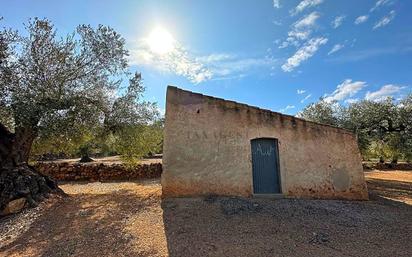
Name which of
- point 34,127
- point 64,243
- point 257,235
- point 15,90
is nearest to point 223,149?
point 257,235

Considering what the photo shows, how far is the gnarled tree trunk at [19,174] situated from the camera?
873cm

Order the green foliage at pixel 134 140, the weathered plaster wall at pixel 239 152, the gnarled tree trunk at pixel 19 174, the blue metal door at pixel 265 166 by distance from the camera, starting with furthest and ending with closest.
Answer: the green foliage at pixel 134 140
the blue metal door at pixel 265 166
the weathered plaster wall at pixel 239 152
the gnarled tree trunk at pixel 19 174

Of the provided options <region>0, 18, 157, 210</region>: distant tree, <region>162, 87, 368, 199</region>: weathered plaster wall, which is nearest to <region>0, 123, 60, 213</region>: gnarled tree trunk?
<region>0, 18, 157, 210</region>: distant tree

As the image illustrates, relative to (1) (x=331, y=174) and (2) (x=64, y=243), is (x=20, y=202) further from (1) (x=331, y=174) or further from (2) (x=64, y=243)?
(1) (x=331, y=174)

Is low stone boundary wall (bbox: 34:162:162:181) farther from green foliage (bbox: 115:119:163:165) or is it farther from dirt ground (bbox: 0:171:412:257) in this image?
dirt ground (bbox: 0:171:412:257)

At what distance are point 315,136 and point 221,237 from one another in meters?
6.74

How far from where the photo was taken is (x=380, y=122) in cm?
1641

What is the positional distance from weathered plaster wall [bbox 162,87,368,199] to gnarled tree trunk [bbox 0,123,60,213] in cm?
466

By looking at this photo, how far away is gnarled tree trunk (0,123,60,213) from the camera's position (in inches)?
344

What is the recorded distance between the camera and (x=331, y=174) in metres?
11.1

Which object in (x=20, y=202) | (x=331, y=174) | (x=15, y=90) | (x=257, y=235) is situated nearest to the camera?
(x=257, y=235)

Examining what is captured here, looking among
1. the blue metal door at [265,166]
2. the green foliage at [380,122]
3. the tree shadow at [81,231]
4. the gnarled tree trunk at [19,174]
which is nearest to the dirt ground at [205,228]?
the tree shadow at [81,231]

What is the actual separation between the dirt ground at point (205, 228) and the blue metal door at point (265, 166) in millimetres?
793

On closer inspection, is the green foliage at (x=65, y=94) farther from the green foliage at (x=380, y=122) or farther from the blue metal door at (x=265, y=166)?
the green foliage at (x=380, y=122)
